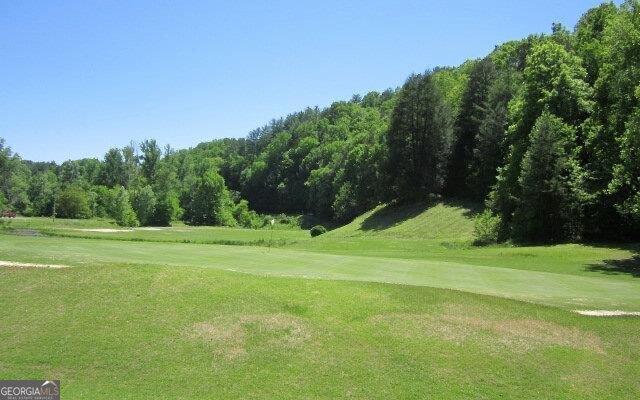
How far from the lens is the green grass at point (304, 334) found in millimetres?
13438

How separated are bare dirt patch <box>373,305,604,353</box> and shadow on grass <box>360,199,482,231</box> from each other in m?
48.5

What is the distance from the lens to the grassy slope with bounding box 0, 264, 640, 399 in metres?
13.4

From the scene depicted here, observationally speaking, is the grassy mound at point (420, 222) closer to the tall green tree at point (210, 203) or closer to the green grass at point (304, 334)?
the green grass at point (304, 334)

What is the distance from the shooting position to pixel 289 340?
15508mm

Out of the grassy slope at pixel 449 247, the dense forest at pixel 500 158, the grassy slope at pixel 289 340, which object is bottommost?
the grassy slope at pixel 289 340

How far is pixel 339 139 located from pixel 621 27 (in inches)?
5190

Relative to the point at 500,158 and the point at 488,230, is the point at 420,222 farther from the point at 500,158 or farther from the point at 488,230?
the point at 488,230

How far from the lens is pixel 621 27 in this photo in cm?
3938

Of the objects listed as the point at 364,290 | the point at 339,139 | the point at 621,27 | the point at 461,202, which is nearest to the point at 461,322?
the point at 364,290

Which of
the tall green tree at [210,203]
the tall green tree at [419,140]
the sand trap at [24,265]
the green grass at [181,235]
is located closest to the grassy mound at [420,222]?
the tall green tree at [419,140]

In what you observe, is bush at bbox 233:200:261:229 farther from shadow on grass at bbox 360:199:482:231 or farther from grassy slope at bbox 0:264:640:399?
grassy slope at bbox 0:264:640:399

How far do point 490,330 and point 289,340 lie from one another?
256 inches

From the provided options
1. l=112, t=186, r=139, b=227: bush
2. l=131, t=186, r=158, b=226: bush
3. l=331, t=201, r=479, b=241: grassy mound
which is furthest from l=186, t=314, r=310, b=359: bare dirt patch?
l=131, t=186, r=158, b=226: bush

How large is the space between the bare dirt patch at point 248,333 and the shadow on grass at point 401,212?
51942mm
